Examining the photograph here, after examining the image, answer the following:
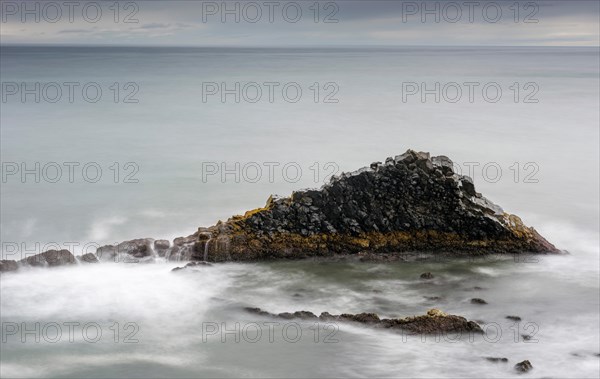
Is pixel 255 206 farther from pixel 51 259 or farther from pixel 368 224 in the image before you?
pixel 51 259

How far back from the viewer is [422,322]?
45.0 ft

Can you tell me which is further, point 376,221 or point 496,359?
point 376,221

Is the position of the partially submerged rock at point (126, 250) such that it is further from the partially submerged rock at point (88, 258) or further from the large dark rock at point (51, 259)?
the large dark rock at point (51, 259)

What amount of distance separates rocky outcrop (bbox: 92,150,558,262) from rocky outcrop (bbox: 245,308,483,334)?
3.17 m

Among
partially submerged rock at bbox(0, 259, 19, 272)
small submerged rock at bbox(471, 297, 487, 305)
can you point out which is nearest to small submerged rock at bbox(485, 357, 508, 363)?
small submerged rock at bbox(471, 297, 487, 305)

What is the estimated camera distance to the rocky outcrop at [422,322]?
44.7ft

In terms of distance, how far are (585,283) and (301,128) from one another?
25.2 m

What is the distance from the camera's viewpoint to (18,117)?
41.2 m

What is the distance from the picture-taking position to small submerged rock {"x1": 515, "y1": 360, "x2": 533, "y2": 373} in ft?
40.5

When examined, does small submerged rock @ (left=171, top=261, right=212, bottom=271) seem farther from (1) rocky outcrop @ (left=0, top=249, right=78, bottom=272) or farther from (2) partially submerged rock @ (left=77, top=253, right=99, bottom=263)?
(1) rocky outcrop @ (left=0, top=249, right=78, bottom=272)

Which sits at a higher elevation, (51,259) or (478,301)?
(51,259)

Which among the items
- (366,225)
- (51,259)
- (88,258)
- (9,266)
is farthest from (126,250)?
(366,225)

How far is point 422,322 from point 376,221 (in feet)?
13.5

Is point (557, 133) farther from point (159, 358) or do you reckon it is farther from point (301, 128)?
point (159, 358)
